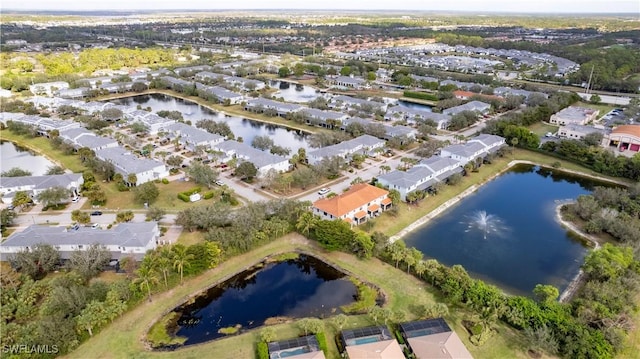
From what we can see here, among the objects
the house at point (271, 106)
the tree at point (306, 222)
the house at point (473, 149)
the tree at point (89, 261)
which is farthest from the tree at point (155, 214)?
the house at point (271, 106)

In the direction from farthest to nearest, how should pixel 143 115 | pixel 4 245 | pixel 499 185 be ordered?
pixel 143 115 < pixel 499 185 < pixel 4 245

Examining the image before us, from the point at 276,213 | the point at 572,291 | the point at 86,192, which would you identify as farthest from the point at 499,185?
the point at 86,192

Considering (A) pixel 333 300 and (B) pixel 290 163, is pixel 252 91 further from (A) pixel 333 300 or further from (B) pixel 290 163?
(A) pixel 333 300

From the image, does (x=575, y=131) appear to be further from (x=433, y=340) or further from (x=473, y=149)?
(x=433, y=340)

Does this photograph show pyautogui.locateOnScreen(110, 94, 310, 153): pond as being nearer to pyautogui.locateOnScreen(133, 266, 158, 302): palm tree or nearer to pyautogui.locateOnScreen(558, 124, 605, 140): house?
pyautogui.locateOnScreen(133, 266, 158, 302): palm tree

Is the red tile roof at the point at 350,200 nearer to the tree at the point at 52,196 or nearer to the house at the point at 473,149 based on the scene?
the house at the point at 473,149

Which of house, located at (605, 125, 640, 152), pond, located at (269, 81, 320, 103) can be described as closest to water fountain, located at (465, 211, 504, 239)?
house, located at (605, 125, 640, 152)
